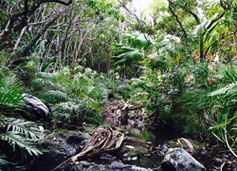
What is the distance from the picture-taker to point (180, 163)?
161 cm

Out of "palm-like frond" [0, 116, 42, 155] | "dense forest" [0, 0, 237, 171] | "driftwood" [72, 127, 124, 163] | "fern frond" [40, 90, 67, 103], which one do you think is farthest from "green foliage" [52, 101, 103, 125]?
"palm-like frond" [0, 116, 42, 155]

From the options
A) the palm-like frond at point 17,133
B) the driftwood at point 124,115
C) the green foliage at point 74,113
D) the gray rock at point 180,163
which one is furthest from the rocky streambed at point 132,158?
the driftwood at point 124,115

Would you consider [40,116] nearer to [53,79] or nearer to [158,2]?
[53,79]

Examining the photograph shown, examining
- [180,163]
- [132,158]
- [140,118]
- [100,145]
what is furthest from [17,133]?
[140,118]

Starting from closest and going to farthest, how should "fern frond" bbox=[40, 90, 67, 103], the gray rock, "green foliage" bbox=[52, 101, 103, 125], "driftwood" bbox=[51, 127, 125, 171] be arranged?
the gray rock → "driftwood" bbox=[51, 127, 125, 171] → "green foliage" bbox=[52, 101, 103, 125] → "fern frond" bbox=[40, 90, 67, 103]

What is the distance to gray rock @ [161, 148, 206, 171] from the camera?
1584 millimetres

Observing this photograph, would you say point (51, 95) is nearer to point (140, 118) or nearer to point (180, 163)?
point (140, 118)

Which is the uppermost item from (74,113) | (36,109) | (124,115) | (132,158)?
(36,109)

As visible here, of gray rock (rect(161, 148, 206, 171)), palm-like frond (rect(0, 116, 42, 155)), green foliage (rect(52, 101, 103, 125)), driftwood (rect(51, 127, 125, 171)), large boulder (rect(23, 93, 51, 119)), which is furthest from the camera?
green foliage (rect(52, 101, 103, 125))

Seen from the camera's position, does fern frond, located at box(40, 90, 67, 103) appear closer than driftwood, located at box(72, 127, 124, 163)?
No

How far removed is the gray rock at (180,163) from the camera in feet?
5.20

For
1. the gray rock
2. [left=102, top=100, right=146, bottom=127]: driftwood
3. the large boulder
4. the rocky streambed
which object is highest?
the large boulder

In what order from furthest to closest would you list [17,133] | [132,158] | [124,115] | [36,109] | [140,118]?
1. [124,115]
2. [140,118]
3. [36,109]
4. [132,158]
5. [17,133]

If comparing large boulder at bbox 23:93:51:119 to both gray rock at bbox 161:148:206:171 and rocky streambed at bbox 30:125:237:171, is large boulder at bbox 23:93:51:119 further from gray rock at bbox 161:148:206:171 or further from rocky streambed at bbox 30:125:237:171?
gray rock at bbox 161:148:206:171
